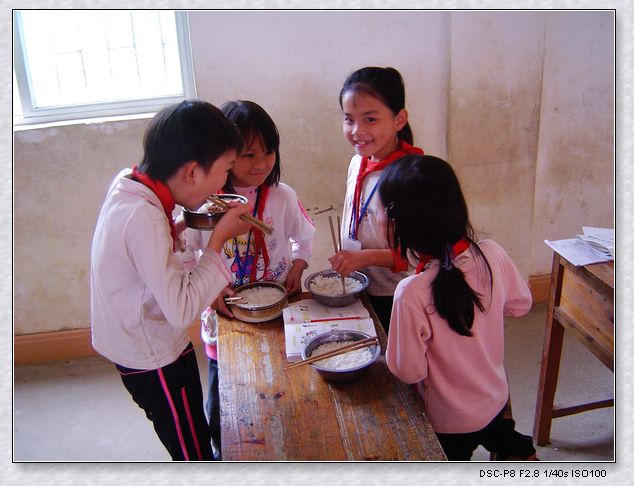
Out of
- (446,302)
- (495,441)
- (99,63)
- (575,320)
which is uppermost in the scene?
(99,63)

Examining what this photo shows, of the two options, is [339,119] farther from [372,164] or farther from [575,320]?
[575,320]

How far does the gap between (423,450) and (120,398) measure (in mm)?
1999

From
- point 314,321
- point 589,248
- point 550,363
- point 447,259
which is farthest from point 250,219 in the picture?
point 550,363

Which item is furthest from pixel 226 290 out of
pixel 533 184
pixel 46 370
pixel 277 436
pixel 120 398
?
pixel 533 184

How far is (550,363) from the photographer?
85.3 inches

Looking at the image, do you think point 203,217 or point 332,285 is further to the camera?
point 332,285

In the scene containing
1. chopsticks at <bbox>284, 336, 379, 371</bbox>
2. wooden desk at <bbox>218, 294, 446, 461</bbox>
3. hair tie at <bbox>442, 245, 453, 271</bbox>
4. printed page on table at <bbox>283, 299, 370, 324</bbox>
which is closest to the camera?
wooden desk at <bbox>218, 294, 446, 461</bbox>

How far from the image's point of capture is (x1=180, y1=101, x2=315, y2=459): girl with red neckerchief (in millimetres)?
1689

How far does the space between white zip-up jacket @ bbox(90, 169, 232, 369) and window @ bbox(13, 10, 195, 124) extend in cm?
158

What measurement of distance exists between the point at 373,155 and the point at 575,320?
2.97 feet

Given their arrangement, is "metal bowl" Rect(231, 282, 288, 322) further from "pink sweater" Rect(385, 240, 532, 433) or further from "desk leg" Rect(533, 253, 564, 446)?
"desk leg" Rect(533, 253, 564, 446)

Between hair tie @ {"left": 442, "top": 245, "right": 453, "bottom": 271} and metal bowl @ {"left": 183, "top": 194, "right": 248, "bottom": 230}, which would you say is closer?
hair tie @ {"left": 442, "top": 245, "right": 453, "bottom": 271}

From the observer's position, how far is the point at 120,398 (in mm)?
2738

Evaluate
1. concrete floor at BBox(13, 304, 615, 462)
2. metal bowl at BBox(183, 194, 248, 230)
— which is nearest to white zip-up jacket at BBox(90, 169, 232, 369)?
metal bowl at BBox(183, 194, 248, 230)
